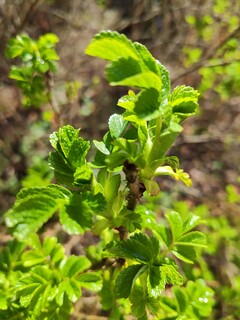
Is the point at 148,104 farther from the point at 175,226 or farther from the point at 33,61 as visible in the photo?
the point at 33,61

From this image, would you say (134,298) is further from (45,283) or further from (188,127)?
(188,127)

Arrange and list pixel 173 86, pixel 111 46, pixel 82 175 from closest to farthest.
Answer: pixel 111 46, pixel 82 175, pixel 173 86

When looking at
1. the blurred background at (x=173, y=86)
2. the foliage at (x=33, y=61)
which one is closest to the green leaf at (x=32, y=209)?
the foliage at (x=33, y=61)

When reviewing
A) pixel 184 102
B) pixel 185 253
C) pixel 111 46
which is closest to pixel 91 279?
pixel 185 253

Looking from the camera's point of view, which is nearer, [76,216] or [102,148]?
[76,216]

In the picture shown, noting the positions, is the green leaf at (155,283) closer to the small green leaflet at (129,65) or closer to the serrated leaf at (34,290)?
the serrated leaf at (34,290)

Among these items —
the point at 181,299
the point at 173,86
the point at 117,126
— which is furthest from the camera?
the point at 173,86

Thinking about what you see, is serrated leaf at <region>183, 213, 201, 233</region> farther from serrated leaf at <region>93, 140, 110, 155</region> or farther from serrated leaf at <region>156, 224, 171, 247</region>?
serrated leaf at <region>93, 140, 110, 155</region>

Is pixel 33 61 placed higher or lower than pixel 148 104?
lower
